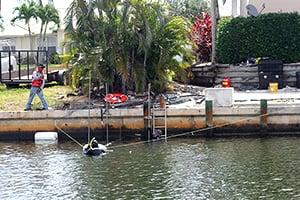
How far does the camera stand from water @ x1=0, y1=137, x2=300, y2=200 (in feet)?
44.9

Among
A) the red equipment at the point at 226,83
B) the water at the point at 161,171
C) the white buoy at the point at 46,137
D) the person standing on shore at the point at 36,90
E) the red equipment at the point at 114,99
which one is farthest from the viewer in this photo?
the red equipment at the point at 226,83

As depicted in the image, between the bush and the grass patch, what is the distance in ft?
20.2

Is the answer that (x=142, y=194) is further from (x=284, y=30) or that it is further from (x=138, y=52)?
(x=284, y=30)

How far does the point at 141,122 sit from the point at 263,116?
11.3ft

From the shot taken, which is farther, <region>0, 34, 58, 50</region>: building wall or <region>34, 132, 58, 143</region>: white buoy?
<region>0, 34, 58, 50</region>: building wall

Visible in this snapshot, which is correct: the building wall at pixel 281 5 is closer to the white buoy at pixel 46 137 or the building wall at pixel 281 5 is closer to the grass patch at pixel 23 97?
the grass patch at pixel 23 97

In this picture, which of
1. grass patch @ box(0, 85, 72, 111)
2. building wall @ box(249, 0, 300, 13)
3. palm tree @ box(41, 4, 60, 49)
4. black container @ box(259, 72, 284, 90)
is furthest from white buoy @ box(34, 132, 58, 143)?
palm tree @ box(41, 4, 60, 49)

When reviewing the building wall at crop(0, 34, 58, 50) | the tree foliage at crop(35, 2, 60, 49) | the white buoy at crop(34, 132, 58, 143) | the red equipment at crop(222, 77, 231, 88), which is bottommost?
the white buoy at crop(34, 132, 58, 143)

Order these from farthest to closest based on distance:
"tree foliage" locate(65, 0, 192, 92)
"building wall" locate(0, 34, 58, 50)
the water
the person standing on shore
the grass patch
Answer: "building wall" locate(0, 34, 58, 50) → "tree foliage" locate(65, 0, 192, 92) → the grass patch → the person standing on shore → the water

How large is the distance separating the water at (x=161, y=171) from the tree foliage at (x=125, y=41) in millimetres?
4039

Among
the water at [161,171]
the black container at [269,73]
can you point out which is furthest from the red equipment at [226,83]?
the water at [161,171]

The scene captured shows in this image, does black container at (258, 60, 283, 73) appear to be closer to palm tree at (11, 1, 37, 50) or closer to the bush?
the bush

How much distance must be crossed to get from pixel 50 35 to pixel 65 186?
3600cm

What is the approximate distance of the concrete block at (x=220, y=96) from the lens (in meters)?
20.2
